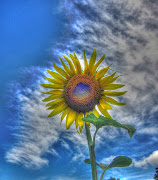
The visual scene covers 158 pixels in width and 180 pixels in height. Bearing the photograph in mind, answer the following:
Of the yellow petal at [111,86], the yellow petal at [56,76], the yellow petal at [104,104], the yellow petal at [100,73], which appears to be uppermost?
the yellow petal at [56,76]

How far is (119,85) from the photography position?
3.57 meters

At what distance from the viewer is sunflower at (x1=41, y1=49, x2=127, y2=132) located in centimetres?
366

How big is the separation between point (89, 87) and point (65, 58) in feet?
2.71

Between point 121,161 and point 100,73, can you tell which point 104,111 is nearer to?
point 100,73

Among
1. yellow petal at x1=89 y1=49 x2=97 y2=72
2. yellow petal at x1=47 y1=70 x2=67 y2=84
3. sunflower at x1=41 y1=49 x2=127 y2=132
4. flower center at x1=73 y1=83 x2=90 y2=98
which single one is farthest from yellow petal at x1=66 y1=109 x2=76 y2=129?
yellow petal at x1=89 y1=49 x2=97 y2=72

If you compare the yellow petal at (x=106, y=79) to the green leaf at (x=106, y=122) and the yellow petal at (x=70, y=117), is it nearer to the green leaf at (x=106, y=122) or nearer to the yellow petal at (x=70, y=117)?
the yellow petal at (x=70, y=117)

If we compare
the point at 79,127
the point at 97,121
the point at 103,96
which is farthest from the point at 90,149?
the point at 103,96

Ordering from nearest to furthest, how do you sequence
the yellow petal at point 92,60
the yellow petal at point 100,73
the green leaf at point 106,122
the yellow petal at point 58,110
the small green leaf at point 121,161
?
the green leaf at point 106,122 < the small green leaf at point 121,161 < the yellow petal at point 92,60 < the yellow petal at point 100,73 < the yellow petal at point 58,110

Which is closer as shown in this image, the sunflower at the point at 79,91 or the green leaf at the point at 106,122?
the green leaf at the point at 106,122

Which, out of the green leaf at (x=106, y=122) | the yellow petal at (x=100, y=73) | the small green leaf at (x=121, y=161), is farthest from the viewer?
the yellow petal at (x=100, y=73)

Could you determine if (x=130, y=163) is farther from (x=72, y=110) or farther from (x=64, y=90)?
(x=64, y=90)

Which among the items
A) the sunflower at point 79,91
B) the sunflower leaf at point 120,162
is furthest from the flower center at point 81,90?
the sunflower leaf at point 120,162

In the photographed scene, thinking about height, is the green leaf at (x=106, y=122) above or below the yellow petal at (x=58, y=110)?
below

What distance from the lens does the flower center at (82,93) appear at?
369 centimetres
